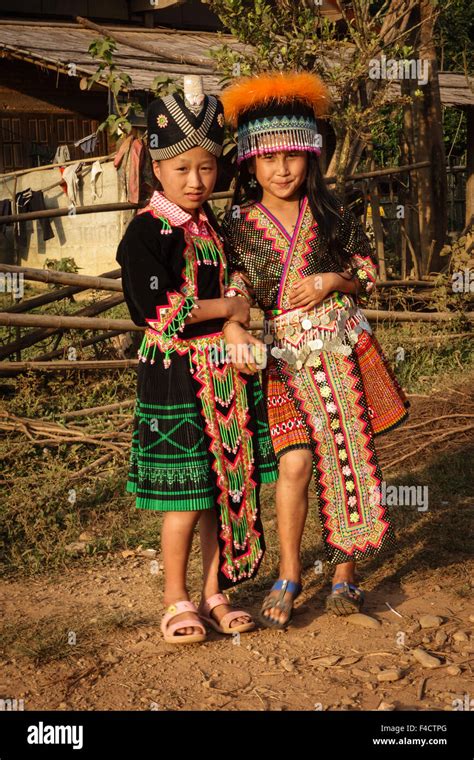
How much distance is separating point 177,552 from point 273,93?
4.88ft

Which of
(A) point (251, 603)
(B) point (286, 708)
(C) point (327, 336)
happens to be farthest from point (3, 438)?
(B) point (286, 708)

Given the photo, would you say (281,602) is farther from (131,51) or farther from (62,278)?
(131,51)

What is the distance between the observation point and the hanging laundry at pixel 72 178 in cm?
1066

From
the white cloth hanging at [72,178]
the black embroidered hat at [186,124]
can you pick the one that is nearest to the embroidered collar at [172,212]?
the black embroidered hat at [186,124]

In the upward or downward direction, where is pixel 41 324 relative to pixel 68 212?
downward

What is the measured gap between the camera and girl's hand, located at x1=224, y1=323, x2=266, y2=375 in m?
2.85

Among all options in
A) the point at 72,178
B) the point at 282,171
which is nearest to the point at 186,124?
the point at 282,171

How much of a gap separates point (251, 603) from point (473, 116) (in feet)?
28.7

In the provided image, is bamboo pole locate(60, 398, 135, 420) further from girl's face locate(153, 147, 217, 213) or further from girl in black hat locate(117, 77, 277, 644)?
girl's face locate(153, 147, 217, 213)

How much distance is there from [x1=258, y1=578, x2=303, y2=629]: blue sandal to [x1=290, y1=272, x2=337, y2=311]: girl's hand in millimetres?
910

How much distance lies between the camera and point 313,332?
3.08 m

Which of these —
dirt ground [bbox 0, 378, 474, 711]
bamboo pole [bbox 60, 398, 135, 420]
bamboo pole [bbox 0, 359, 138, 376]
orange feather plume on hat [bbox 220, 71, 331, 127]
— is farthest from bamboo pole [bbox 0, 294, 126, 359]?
orange feather plume on hat [bbox 220, 71, 331, 127]

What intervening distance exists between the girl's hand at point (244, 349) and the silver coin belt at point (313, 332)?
0.75 feet

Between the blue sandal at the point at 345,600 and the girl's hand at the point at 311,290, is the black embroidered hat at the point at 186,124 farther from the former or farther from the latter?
the blue sandal at the point at 345,600
